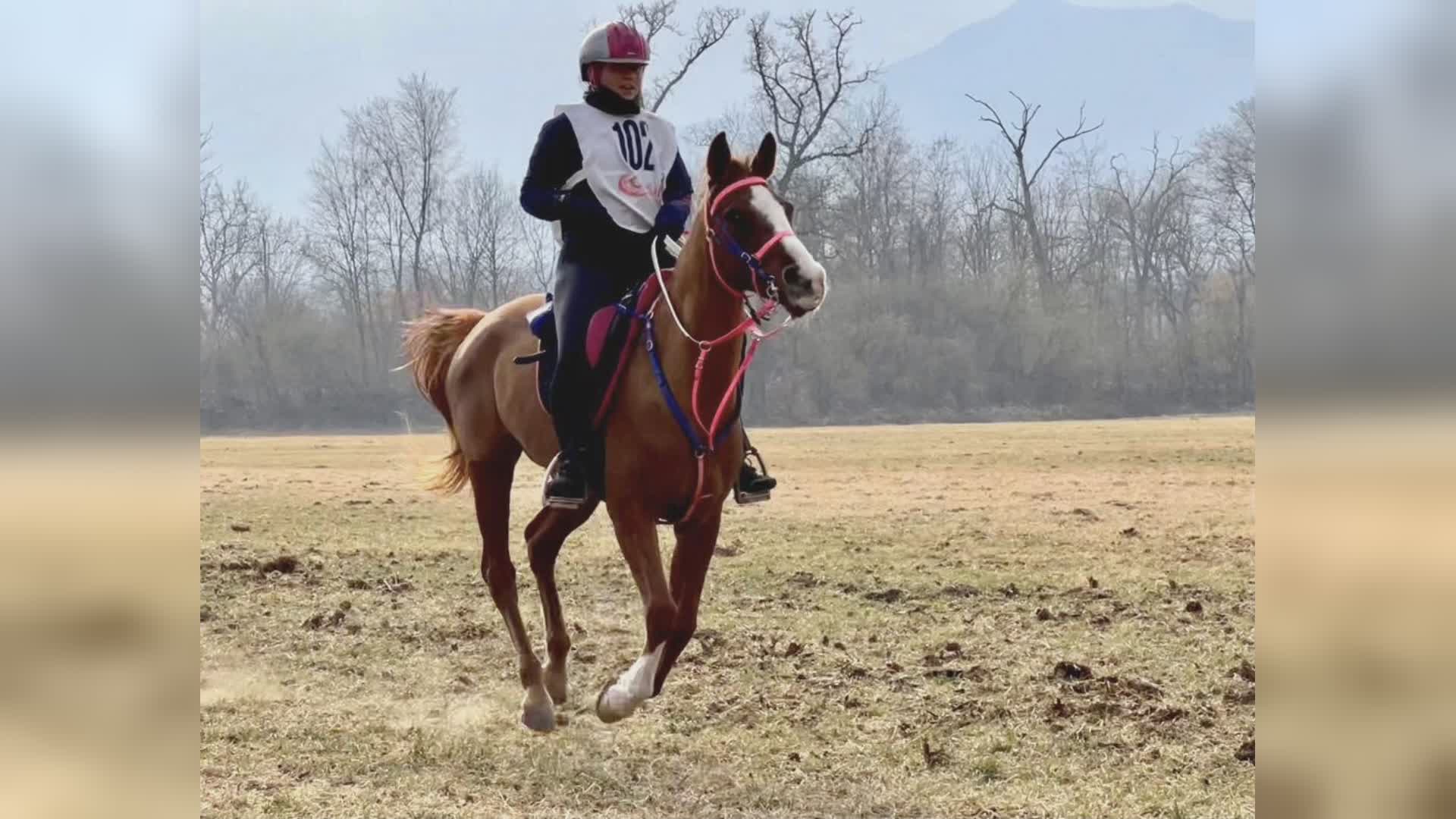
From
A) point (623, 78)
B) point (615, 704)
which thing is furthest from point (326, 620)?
point (623, 78)

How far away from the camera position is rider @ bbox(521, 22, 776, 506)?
555 cm

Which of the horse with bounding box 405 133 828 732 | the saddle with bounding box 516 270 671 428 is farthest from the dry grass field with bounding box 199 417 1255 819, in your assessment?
the saddle with bounding box 516 270 671 428

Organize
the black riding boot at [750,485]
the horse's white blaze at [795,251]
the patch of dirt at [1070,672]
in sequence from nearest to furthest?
the horse's white blaze at [795,251] < the black riding boot at [750,485] < the patch of dirt at [1070,672]

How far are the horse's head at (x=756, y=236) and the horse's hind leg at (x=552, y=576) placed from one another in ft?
6.97

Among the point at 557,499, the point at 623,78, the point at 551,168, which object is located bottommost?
the point at 557,499

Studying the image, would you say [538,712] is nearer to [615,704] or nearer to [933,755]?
[615,704]

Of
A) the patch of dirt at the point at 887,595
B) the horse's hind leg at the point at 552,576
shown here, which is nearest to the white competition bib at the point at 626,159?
the horse's hind leg at the point at 552,576

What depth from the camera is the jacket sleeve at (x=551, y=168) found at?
568 centimetres

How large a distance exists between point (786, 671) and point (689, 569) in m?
2.56

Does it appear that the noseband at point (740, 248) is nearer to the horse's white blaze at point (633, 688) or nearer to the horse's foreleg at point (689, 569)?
the horse's foreleg at point (689, 569)

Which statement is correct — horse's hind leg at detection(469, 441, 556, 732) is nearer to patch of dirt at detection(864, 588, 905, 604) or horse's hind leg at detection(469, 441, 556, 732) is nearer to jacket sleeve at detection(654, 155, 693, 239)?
jacket sleeve at detection(654, 155, 693, 239)

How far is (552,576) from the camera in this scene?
6691mm
